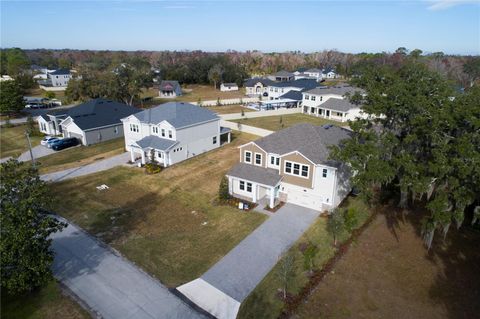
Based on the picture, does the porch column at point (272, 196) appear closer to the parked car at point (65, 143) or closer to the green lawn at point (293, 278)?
the green lawn at point (293, 278)

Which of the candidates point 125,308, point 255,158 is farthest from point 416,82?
point 125,308

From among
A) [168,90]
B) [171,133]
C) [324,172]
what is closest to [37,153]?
[171,133]

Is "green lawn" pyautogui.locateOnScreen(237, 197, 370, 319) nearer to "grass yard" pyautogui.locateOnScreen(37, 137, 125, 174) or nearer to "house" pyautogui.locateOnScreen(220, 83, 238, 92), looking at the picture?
"grass yard" pyautogui.locateOnScreen(37, 137, 125, 174)

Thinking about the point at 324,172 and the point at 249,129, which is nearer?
→ the point at 324,172

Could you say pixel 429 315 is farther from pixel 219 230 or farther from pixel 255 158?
pixel 255 158

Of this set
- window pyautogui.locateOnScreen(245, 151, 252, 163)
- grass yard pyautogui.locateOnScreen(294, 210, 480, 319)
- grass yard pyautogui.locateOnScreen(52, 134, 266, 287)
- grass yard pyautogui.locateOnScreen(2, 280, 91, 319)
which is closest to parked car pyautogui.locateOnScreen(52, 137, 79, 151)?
grass yard pyautogui.locateOnScreen(52, 134, 266, 287)

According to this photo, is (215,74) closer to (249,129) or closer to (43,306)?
(249,129)
